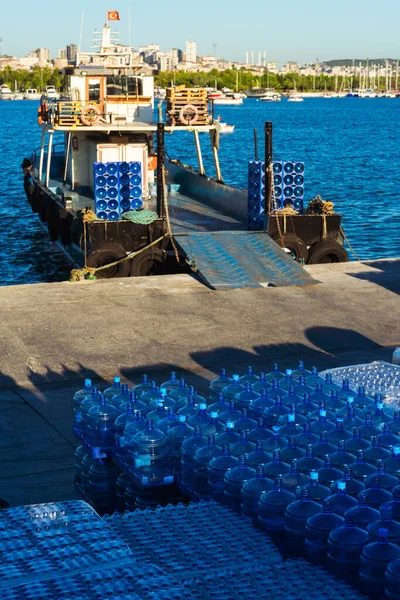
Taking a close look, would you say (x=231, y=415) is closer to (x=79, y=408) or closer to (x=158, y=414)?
(x=158, y=414)

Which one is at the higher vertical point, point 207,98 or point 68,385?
point 207,98

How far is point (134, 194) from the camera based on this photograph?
22.8 meters

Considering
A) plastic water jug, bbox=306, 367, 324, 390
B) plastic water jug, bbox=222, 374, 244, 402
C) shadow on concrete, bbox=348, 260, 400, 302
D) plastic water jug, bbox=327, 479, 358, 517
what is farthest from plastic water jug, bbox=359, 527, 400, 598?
shadow on concrete, bbox=348, 260, 400, 302

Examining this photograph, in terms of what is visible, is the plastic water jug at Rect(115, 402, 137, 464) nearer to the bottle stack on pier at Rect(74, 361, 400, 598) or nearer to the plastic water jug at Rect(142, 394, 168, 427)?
the bottle stack on pier at Rect(74, 361, 400, 598)

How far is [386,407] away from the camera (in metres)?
9.58

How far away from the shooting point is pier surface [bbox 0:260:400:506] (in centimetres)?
1220

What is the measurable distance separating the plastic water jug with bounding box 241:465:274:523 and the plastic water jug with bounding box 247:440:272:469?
341 mm

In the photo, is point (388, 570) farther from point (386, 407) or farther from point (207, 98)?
point (207, 98)

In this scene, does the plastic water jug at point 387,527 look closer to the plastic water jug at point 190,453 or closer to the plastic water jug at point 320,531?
the plastic water jug at point 320,531

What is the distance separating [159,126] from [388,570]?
1763 centimetres

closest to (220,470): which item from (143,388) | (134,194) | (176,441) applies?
(176,441)

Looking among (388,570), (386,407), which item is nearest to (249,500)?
(388,570)

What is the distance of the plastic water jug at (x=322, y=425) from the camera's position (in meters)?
8.59

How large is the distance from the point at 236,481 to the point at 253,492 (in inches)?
10.6
